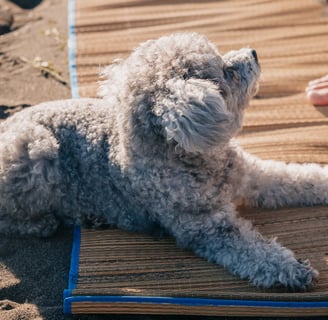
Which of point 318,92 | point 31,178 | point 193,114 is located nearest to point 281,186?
point 193,114

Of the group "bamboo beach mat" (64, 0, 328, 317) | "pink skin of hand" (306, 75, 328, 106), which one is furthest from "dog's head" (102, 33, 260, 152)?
"pink skin of hand" (306, 75, 328, 106)

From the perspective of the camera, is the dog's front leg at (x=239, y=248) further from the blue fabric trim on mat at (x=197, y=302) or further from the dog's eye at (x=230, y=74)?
the dog's eye at (x=230, y=74)

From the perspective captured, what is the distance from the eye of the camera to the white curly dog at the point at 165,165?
250 cm

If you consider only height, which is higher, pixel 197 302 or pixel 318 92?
pixel 318 92

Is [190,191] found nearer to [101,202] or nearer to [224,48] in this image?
[101,202]

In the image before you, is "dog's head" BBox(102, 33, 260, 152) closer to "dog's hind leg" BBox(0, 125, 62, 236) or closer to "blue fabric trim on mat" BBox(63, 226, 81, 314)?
"dog's hind leg" BBox(0, 125, 62, 236)

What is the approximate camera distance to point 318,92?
3.79 meters

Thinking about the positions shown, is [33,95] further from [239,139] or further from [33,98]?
[239,139]

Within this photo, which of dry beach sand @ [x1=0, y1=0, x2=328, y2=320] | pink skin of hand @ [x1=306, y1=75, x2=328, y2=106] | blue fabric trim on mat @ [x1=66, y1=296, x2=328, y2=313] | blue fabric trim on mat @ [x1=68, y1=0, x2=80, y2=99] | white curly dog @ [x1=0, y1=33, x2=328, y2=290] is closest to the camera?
blue fabric trim on mat @ [x1=66, y1=296, x2=328, y2=313]

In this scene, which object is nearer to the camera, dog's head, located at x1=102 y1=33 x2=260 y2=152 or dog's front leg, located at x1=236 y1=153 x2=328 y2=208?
dog's head, located at x1=102 y1=33 x2=260 y2=152

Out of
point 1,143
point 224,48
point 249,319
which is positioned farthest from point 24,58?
point 249,319

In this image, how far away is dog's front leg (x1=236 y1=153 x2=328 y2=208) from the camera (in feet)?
9.81

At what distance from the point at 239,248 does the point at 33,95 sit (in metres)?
2.48

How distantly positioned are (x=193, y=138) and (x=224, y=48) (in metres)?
2.23
